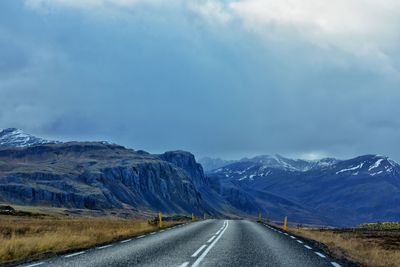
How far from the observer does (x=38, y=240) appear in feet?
66.4

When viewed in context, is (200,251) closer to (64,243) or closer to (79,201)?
(64,243)

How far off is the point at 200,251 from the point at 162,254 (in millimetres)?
2030

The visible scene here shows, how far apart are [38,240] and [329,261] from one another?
1173 cm

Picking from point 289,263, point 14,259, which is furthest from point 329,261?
point 14,259

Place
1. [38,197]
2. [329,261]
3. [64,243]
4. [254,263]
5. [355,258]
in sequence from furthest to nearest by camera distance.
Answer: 1. [38,197]
2. [64,243]
3. [355,258]
4. [329,261]
5. [254,263]

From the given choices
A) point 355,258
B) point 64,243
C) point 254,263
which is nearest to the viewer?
point 254,263

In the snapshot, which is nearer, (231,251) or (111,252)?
(111,252)

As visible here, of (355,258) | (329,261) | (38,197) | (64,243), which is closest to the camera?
(329,261)

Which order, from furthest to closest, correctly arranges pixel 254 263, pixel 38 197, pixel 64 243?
pixel 38 197, pixel 64 243, pixel 254 263

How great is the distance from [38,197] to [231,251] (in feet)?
592

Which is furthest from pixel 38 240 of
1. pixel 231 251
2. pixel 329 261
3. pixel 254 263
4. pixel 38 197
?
pixel 38 197

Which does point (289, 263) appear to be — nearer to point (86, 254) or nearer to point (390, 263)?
point (390, 263)

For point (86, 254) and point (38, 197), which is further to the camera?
point (38, 197)

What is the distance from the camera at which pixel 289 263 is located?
15961mm
